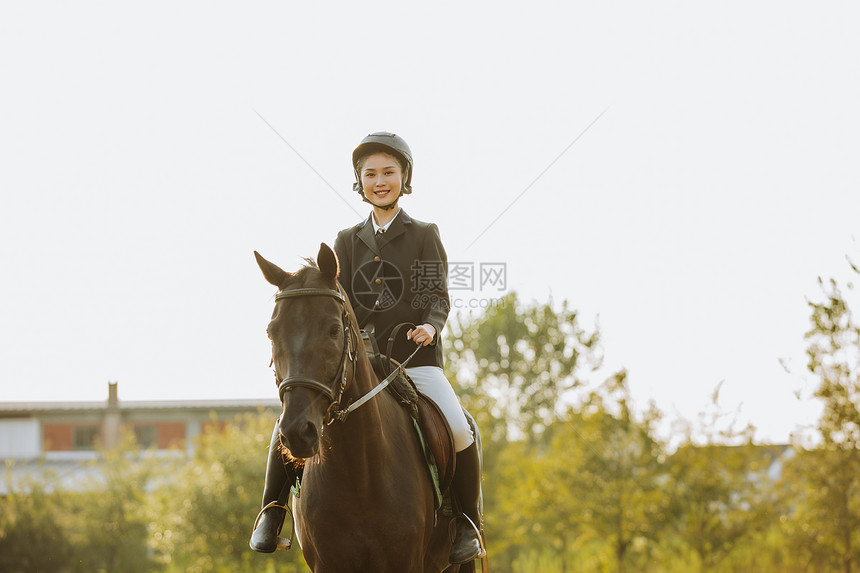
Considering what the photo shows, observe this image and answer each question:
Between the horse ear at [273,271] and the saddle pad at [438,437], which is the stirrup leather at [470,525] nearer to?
the saddle pad at [438,437]

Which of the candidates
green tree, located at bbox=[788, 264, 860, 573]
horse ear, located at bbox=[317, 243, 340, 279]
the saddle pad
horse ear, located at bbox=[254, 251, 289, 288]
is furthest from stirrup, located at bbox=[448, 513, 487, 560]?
green tree, located at bbox=[788, 264, 860, 573]

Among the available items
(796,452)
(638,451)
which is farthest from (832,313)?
(638,451)

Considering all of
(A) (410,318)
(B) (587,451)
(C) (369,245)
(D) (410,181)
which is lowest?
(B) (587,451)

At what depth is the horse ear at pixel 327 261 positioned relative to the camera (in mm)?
4867

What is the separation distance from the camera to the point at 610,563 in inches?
1000

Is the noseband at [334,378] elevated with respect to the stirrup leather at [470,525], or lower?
elevated

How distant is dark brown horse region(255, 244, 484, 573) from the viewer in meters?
4.43

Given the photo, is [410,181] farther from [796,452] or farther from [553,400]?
[553,400]

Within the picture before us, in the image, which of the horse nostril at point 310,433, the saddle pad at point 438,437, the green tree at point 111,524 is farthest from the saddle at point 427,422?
the green tree at point 111,524

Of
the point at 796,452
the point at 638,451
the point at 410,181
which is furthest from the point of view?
the point at 638,451

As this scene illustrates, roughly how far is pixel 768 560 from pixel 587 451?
6028mm

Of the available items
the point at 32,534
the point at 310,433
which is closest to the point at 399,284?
the point at 310,433

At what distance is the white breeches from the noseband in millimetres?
1586

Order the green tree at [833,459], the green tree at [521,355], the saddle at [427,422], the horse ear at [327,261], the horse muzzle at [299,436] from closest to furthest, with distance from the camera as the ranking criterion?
the horse muzzle at [299,436], the horse ear at [327,261], the saddle at [427,422], the green tree at [833,459], the green tree at [521,355]
